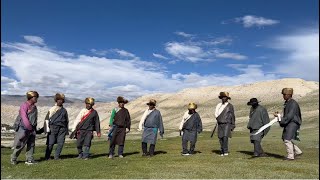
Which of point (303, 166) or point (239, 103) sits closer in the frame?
point (303, 166)

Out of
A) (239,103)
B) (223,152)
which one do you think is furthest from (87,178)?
(239,103)

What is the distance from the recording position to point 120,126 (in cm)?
2022

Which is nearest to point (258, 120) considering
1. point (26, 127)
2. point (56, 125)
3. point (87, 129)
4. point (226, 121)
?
point (226, 121)

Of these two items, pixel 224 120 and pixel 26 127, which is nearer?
pixel 26 127

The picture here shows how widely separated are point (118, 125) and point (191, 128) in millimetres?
3625

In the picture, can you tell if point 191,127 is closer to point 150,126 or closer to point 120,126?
point 150,126

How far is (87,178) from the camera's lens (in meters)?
13.0

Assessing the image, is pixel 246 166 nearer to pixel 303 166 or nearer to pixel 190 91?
pixel 303 166

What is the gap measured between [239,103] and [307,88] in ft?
63.5

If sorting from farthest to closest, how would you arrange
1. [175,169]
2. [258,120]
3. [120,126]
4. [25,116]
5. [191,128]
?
[191,128] → [120,126] → [258,120] → [25,116] → [175,169]

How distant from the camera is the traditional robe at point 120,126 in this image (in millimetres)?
19984

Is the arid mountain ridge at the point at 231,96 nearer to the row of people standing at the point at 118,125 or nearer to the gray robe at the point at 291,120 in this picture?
the row of people standing at the point at 118,125

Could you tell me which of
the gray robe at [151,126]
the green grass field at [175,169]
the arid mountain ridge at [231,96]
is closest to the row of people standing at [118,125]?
the gray robe at [151,126]

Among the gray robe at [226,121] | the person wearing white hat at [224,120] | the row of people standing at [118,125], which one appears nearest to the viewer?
the row of people standing at [118,125]
